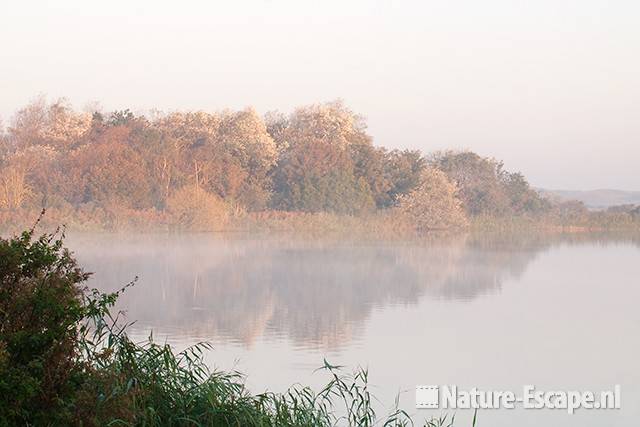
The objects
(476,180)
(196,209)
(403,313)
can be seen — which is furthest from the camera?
(476,180)

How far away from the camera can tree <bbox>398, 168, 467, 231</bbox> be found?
3669 cm

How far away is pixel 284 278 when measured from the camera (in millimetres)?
18766

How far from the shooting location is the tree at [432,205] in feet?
120

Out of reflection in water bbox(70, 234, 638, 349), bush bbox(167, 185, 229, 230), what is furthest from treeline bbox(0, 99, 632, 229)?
reflection in water bbox(70, 234, 638, 349)

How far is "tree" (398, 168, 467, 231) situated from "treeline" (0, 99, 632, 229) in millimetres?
47

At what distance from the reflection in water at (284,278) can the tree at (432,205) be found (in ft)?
16.5

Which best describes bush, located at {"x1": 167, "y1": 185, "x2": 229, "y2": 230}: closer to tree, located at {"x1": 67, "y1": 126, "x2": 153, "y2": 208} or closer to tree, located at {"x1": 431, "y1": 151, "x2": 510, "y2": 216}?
tree, located at {"x1": 67, "y1": 126, "x2": 153, "y2": 208}

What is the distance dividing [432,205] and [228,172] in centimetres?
711

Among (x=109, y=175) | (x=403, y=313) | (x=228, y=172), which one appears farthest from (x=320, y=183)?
(x=403, y=313)

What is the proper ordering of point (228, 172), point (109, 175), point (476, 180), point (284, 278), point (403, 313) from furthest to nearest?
point (476, 180) → point (228, 172) → point (109, 175) → point (284, 278) → point (403, 313)

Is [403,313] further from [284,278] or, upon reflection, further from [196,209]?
[196,209]

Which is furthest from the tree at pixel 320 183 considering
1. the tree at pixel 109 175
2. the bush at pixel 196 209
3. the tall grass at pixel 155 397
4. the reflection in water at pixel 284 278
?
the tall grass at pixel 155 397

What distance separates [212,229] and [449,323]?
68.9 feet

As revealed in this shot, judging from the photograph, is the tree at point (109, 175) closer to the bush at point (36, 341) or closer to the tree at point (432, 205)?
the tree at point (432, 205)
